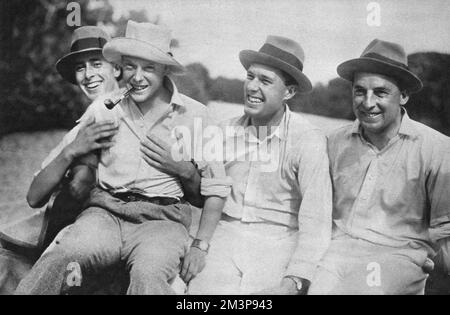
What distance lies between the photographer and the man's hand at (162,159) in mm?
2973

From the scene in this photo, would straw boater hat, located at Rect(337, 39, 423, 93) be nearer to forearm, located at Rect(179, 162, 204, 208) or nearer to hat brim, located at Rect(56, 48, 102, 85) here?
forearm, located at Rect(179, 162, 204, 208)

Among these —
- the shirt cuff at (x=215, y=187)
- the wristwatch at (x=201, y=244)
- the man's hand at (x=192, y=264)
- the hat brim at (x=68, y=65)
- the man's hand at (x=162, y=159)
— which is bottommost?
the man's hand at (x=192, y=264)

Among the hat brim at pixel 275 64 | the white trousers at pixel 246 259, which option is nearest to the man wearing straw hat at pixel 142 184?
the white trousers at pixel 246 259

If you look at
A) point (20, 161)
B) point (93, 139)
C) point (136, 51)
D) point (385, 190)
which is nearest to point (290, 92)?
point (385, 190)

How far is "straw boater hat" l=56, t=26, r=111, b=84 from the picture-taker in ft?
10.7

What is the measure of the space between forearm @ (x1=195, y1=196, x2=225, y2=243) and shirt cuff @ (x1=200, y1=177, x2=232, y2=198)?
3cm

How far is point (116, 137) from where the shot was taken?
3.02 m

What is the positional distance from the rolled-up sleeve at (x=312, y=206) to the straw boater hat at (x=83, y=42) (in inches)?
50.0

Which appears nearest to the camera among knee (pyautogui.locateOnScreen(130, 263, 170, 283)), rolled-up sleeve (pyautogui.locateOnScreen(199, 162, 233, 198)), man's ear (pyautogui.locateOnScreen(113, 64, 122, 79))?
knee (pyautogui.locateOnScreen(130, 263, 170, 283))

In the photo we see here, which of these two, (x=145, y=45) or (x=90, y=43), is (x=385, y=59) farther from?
(x=90, y=43)

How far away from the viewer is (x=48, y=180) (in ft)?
10.0

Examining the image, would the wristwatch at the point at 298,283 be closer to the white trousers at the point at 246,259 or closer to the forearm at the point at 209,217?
the white trousers at the point at 246,259

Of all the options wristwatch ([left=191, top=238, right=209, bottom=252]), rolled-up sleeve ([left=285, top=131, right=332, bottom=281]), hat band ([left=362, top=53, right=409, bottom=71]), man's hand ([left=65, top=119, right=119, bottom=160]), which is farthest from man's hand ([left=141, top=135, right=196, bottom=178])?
hat band ([left=362, top=53, right=409, bottom=71])

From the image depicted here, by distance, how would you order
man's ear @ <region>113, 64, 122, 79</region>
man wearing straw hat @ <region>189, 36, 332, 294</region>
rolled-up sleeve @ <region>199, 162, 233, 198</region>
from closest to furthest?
man wearing straw hat @ <region>189, 36, 332, 294</region>
rolled-up sleeve @ <region>199, 162, 233, 198</region>
man's ear @ <region>113, 64, 122, 79</region>
